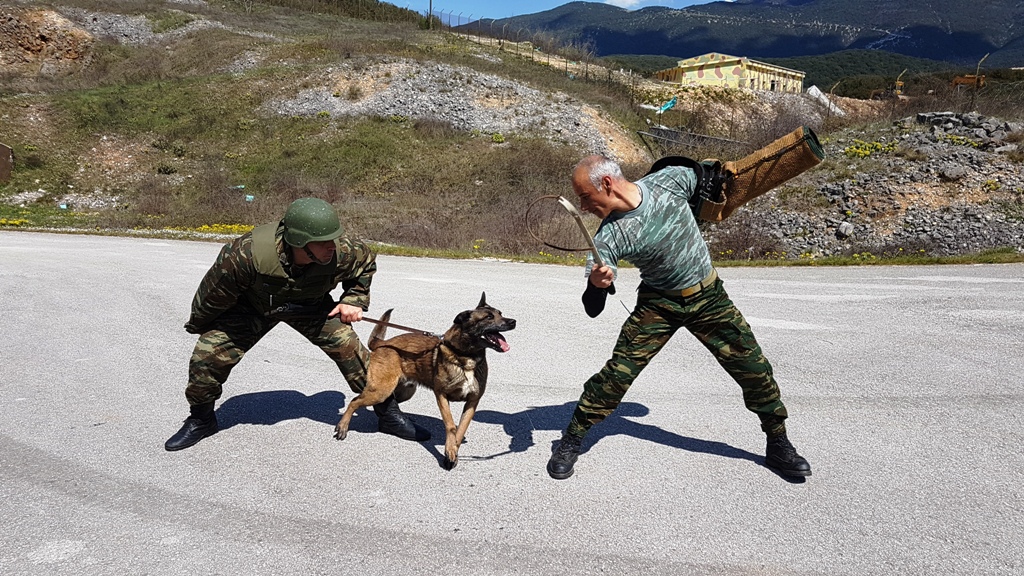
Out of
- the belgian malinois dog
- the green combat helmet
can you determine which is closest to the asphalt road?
the belgian malinois dog

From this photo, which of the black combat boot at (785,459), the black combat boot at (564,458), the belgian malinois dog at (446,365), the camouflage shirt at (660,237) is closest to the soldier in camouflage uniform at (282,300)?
the belgian malinois dog at (446,365)

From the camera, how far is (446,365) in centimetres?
415

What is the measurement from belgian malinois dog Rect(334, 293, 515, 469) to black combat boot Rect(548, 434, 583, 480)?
0.64 meters

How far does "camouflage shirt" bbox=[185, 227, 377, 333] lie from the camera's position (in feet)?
12.8

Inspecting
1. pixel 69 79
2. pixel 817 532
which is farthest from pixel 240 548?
pixel 69 79

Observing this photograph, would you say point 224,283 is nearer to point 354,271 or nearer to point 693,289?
point 354,271

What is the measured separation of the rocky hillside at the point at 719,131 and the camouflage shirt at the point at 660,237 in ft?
40.1

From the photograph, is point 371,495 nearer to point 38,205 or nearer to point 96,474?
point 96,474

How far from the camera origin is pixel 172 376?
5.95 meters

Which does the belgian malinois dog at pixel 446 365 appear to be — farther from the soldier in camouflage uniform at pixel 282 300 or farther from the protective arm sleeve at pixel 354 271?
the protective arm sleeve at pixel 354 271

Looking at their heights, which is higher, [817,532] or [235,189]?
[817,532]

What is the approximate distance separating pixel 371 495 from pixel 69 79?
174 feet

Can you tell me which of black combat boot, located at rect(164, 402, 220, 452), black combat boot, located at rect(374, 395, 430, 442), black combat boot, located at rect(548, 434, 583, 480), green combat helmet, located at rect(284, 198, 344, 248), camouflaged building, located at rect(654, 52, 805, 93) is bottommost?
black combat boot, located at rect(164, 402, 220, 452)

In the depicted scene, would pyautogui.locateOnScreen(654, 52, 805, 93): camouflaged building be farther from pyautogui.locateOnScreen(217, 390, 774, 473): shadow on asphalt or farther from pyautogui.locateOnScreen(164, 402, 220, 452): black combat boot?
pyautogui.locateOnScreen(164, 402, 220, 452): black combat boot
